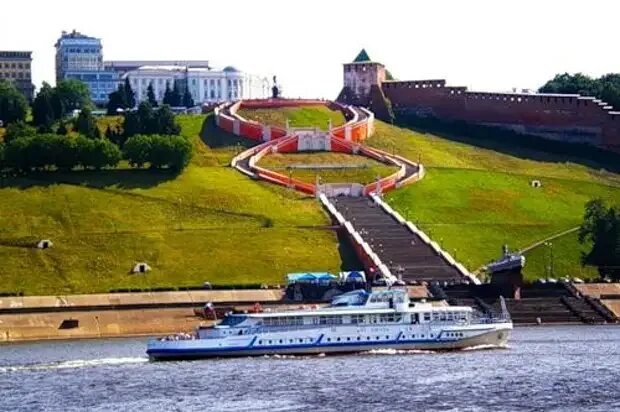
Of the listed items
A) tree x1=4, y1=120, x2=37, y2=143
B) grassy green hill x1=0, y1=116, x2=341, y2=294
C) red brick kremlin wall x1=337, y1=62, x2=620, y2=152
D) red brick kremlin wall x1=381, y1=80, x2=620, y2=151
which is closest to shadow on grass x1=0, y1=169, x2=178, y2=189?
grassy green hill x1=0, y1=116, x2=341, y2=294

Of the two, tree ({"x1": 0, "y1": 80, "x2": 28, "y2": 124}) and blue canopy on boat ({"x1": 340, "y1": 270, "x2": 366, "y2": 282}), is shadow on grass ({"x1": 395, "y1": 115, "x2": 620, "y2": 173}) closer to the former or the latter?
tree ({"x1": 0, "y1": 80, "x2": 28, "y2": 124})

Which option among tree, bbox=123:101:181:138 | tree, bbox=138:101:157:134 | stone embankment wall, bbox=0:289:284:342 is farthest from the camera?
tree, bbox=138:101:157:134

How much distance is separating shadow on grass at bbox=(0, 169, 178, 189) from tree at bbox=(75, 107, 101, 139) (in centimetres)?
800

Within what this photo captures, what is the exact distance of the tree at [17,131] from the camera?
14712cm

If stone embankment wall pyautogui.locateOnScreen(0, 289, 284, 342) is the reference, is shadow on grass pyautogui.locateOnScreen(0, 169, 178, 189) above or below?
above

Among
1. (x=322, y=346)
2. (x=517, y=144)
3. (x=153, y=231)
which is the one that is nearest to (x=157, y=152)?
(x=153, y=231)

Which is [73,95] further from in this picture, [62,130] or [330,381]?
[330,381]

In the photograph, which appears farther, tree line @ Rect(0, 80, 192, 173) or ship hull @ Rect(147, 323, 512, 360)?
tree line @ Rect(0, 80, 192, 173)

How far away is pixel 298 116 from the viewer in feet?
576

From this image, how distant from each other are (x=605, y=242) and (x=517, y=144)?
4707 centimetres

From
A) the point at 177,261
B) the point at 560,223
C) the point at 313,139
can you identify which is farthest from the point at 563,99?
the point at 177,261

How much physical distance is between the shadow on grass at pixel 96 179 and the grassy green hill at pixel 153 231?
8 centimetres

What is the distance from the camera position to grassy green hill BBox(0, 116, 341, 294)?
392 ft

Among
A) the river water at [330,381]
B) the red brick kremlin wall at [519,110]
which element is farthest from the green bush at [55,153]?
the red brick kremlin wall at [519,110]
